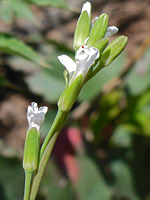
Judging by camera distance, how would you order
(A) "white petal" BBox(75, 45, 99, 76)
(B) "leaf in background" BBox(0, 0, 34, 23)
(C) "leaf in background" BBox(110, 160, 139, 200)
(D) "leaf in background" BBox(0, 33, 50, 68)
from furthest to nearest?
(C) "leaf in background" BBox(110, 160, 139, 200) < (B) "leaf in background" BBox(0, 0, 34, 23) < (D) "leaf in background" BBox(0, 33, 50, 68) < (A) "white petal" BBox(75, 45, 99, 76)

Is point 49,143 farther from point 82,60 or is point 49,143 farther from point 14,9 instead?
point 14,9

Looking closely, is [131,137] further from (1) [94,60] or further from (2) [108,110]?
(1) [94,60]

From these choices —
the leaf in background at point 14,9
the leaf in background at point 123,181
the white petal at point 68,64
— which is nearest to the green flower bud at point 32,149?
the white petal at point 68,64

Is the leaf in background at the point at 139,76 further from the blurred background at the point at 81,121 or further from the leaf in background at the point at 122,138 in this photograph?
the leaf in background at the point at 122,138

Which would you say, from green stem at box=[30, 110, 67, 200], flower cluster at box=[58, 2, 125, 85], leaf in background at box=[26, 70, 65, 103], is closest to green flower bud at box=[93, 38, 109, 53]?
flower cluster at box=[58, 2, 125, 85]

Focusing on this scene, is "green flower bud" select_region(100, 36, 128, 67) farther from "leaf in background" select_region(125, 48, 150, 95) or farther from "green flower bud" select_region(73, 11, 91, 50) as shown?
"leaf in background" select_region(125, 48, 150, 95)

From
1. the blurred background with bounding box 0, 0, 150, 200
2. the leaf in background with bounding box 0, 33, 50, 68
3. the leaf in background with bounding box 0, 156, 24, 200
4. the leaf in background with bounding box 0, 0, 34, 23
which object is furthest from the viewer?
the blurred background with bounding box 0, 0, 150, 200

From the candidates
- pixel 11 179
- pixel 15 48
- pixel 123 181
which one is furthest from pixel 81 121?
pixel 15 48
